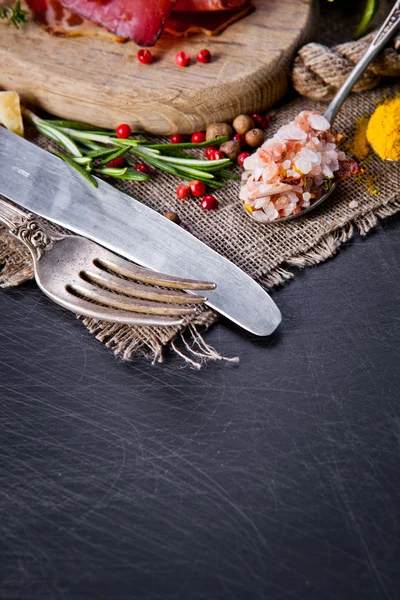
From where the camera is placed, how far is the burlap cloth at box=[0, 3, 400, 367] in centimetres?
172

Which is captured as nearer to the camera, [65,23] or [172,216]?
[172,216]

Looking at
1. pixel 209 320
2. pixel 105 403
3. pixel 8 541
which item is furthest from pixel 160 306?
pixel 8 541

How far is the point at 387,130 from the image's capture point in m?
2.04

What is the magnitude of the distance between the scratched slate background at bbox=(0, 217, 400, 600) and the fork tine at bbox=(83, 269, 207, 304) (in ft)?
0.47

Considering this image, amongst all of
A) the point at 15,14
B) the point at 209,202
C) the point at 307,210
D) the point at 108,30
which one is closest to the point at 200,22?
the point at 108,30

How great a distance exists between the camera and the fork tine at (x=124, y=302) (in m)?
1.64

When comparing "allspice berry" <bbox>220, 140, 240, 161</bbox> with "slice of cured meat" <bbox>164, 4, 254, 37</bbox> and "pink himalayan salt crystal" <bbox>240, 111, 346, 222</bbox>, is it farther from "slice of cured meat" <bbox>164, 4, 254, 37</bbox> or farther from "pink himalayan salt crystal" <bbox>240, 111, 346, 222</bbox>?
"slice of cured meat" <bbox>164, 4, 254, 37</bbox>

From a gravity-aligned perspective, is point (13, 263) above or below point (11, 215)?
below

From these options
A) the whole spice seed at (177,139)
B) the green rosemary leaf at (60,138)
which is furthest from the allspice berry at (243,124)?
the green rosemary leaf at (60,138)

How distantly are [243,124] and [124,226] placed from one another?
23.9 inches

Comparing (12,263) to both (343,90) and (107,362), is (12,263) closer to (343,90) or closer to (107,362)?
(107,362)

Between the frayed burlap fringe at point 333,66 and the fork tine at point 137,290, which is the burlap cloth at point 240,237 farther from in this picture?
the frayed burlap fringe at point 333,66

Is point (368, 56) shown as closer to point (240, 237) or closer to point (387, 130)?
point (387, 130)

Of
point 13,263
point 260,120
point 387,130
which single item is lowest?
point 13,263
